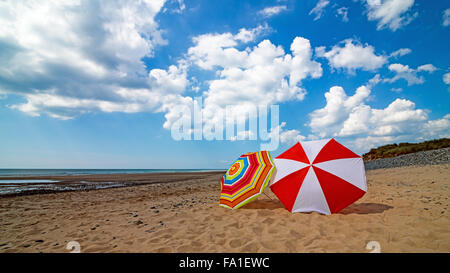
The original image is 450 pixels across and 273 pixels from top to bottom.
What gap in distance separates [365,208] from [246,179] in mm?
3164

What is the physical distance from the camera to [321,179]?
435 cm

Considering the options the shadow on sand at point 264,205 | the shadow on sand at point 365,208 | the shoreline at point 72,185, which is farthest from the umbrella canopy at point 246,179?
the shoreline at point 72,185

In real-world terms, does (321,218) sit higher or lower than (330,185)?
lower

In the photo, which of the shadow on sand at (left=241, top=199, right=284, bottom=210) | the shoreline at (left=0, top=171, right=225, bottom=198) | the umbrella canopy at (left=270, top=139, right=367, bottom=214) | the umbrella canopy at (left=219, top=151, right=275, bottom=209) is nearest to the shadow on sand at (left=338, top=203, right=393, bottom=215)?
the umbrella canopy at (left=270, top=139, right=367, bottom=214)

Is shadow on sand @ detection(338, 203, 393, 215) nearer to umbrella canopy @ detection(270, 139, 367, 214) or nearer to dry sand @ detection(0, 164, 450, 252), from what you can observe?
dry sand @ detection(0, 164, 450, 252)

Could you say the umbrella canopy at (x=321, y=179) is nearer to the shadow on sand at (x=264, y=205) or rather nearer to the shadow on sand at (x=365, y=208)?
the shadow on sand at (x=365, y=208)

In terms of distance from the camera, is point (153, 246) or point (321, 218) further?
point (321, 218)

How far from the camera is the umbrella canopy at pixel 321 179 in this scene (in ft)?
14.3

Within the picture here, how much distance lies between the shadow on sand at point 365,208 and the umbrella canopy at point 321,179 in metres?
0.75
